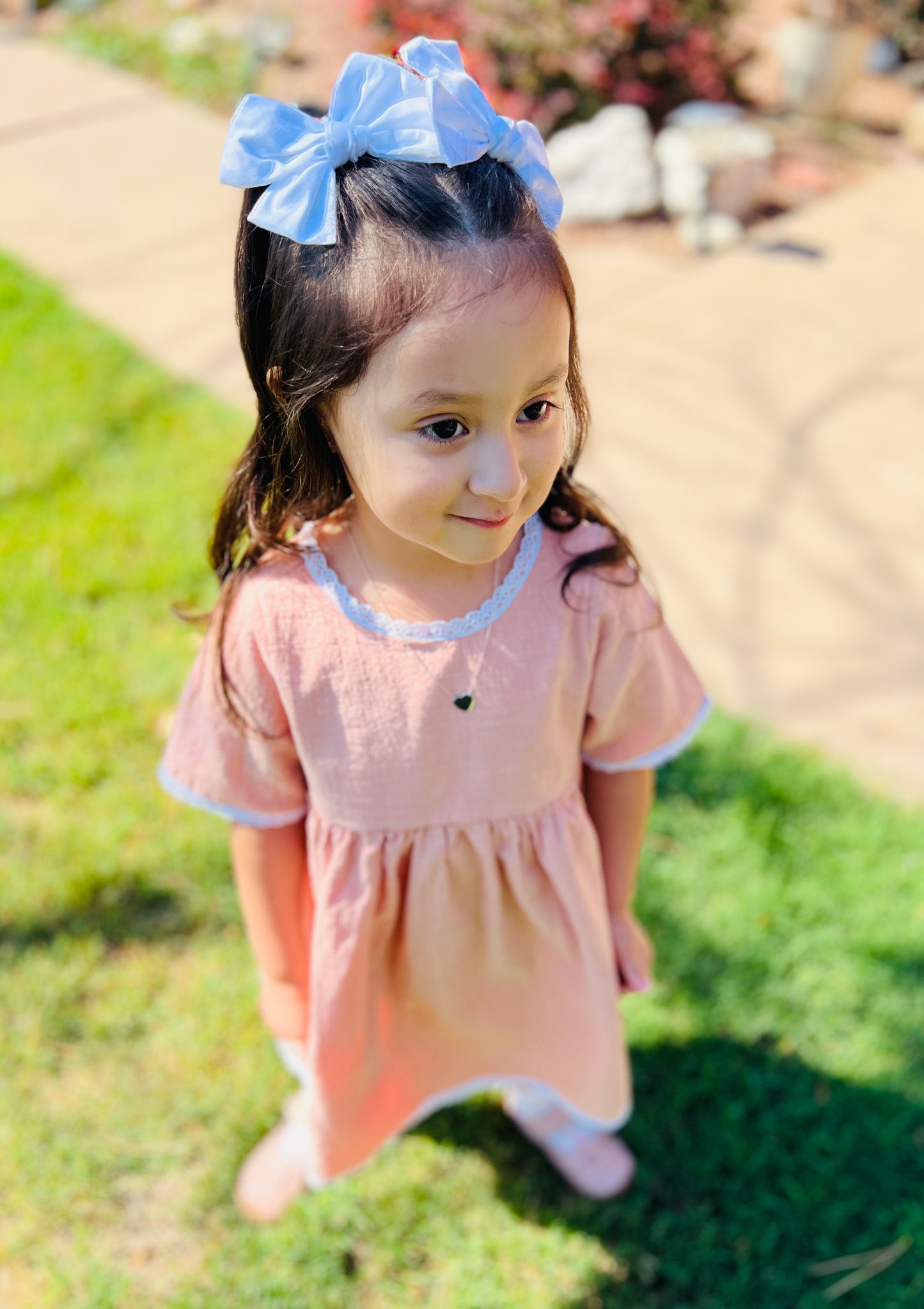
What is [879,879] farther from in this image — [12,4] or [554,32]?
[12,4]

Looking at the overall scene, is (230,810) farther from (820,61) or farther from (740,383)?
(820,61)

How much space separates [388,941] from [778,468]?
7.89ft

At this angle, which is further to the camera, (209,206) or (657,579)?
(209,206)

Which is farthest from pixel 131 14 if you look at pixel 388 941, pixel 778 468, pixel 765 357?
pixel 388 941

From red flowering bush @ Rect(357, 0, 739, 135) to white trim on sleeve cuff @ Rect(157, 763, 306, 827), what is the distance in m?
4.47

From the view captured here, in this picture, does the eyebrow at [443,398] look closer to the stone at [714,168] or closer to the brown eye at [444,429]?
the brown eye at [444,429]

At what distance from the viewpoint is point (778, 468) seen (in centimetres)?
341

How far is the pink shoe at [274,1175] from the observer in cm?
184

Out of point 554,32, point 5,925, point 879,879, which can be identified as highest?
point 554,32

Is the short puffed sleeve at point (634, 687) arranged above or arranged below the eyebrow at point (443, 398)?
below

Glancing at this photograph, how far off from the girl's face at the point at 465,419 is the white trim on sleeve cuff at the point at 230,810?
469 mm

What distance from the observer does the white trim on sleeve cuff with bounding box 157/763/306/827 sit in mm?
1354

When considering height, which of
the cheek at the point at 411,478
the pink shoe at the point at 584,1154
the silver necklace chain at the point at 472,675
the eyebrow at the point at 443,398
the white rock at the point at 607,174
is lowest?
the pink shoe at the point at 584,1154

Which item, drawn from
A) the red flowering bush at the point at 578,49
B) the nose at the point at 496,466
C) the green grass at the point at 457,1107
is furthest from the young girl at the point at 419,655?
the red flowering bush at the point at 578,49
